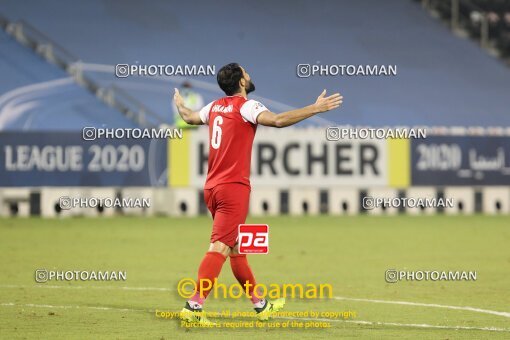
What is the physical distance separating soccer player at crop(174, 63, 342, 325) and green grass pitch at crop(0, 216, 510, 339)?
0.48 meters

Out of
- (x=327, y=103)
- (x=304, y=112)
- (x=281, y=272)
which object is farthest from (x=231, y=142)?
(x=281, y=272)

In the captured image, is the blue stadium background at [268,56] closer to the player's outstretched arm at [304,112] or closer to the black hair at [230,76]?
the black hair at [230,76]

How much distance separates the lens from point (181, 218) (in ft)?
84.4

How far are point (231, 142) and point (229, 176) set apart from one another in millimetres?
286

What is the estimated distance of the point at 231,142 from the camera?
9.90 meters

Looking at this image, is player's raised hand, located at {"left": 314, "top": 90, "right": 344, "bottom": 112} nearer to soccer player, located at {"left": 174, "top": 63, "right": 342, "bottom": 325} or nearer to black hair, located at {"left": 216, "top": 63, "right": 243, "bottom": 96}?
soccer player, located at {"left": 174, "top": 63, "right": 342, "bottom": 325}

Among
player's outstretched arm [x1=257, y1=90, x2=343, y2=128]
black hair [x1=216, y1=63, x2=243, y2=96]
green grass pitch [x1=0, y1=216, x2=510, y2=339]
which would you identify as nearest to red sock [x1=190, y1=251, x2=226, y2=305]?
green grass pitch [x1=0, y1=216, x2=510, y2=339]

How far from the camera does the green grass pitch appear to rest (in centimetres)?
986

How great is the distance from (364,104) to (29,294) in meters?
22.3

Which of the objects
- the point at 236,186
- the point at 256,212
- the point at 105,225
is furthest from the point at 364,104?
the point at 236,186

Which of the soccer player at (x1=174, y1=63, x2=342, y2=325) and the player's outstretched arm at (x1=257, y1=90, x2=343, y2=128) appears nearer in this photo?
the player's outstretched arm at (x1=257, y1=90, x2=343, y2=128)

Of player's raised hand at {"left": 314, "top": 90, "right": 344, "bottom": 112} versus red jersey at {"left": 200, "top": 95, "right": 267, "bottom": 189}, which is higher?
player's raised hand at {"left": 314, "top": 90, "right": 344, "bottom": 112}

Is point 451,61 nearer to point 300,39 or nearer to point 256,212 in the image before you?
point 300,39

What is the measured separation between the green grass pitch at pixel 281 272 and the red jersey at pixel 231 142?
1278 millimetres
